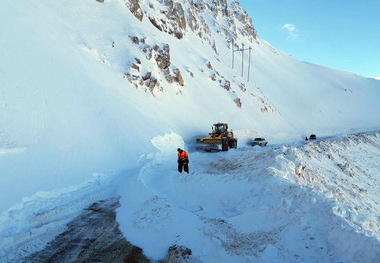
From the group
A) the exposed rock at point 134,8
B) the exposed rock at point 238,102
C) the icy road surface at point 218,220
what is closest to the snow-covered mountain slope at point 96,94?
the exposed rock at point 238,102

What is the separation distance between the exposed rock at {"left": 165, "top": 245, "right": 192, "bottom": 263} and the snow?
203mm

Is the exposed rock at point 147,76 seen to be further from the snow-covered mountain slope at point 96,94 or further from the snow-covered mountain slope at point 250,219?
the snow-covered mountain slope at point 250,219

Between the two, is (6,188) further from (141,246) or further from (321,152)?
(321,152)

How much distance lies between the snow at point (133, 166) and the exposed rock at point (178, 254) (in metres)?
0.20

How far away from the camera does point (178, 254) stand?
4934mm

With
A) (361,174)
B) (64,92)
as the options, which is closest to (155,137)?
(64,92)

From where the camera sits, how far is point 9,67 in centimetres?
1148

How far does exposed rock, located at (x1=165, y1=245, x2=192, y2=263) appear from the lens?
190 inches

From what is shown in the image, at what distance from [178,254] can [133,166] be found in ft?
24.6

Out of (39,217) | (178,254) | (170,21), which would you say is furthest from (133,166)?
(170,21)

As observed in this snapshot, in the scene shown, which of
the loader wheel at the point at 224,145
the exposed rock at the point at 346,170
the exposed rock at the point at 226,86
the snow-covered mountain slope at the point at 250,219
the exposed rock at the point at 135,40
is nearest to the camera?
the snow-covered mountain slope at the point at 250,219

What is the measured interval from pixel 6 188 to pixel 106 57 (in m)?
16.8

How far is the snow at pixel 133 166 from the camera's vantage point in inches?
212

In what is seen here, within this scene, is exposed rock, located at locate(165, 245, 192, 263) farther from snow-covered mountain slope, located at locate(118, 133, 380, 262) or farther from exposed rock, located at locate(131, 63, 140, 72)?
exposed rock, located at locate(131, 63, 140, 72)
